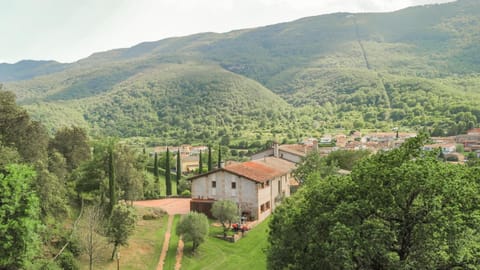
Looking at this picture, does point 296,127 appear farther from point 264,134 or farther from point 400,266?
point 400,266

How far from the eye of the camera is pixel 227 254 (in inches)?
1256

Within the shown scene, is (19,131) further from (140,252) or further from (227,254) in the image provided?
(227,254)

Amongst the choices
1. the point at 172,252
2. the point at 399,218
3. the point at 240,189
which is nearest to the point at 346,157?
the point at 240,189

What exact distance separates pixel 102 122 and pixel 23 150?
130395 mm

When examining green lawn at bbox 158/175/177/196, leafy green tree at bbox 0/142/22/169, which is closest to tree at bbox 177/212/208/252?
leafy green tree at bbox 0/142/22/169

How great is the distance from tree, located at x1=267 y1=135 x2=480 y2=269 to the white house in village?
24.8 m

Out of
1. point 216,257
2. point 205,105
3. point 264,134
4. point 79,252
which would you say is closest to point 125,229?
point 79,252

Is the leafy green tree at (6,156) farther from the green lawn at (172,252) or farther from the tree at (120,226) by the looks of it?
the green lawn at (172,252)

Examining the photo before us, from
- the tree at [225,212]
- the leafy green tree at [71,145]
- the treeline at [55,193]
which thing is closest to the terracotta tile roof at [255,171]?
the tree at [225,212]

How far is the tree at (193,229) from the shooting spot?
3142cm

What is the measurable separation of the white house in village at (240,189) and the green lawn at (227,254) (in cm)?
543

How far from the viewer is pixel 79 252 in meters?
27.0

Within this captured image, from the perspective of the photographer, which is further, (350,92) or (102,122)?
(350,92)

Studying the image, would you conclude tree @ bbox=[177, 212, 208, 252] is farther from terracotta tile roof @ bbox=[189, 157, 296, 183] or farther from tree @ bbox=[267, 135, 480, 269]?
tree @ bbox=[267, 135, 480, 269]
